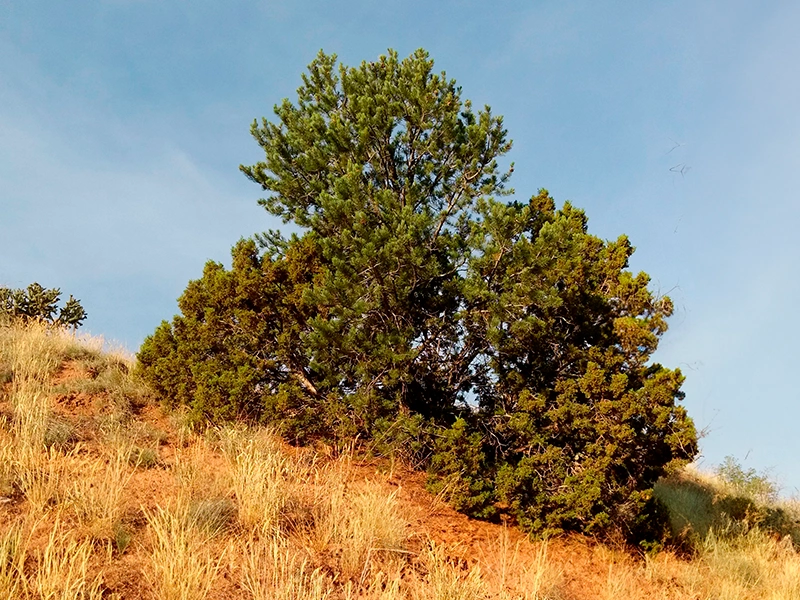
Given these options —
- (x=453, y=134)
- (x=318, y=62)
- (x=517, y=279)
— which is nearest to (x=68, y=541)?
(x=517, y=279)

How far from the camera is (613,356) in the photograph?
24.6 ft

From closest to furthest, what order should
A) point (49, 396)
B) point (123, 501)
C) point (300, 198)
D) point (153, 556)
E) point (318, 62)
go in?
1. point (153, 556)
2. point (123, 501)
3. point (49, 396)
4. point (300, 198)
5. point (318, 62)

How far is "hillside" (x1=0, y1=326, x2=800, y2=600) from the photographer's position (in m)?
4.40

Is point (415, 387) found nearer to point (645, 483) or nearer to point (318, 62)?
point (645, 483)

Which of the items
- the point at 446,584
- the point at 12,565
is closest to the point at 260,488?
the point at 446,584

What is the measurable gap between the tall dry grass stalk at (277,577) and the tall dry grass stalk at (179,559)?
26cm

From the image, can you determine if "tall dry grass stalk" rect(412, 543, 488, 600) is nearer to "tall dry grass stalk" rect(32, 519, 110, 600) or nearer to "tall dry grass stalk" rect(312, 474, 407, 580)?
"tall dry grass stalk" rect(312, 474, 407, 580)

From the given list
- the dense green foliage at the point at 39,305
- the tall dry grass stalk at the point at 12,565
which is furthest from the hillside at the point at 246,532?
the dense green foliage at the point at 39,305

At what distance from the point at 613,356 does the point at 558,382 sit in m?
0.76

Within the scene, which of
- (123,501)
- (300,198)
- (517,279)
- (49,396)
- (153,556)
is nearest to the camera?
(153,556)

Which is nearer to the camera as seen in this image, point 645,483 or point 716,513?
point 645,483

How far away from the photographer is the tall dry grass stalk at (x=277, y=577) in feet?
14.0

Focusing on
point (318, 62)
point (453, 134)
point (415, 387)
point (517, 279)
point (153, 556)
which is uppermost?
point (318, 62)

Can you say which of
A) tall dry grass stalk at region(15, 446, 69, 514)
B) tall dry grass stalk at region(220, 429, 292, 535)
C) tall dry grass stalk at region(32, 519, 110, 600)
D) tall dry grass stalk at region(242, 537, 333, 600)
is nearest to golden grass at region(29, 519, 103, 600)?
tall dry grass stalk at region(32, 519, 110, 600)
